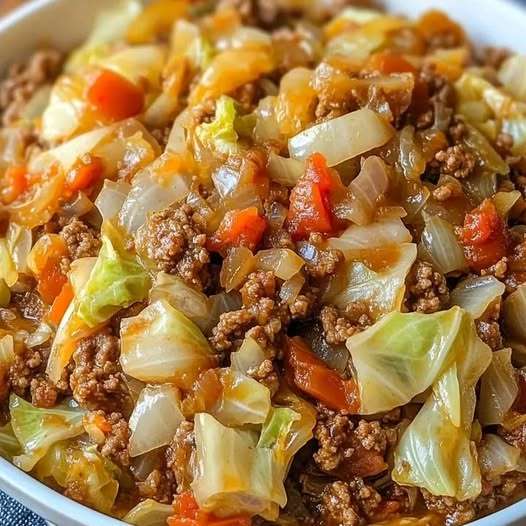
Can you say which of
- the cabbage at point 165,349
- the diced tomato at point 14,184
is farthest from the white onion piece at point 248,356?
the diced tomato at point 14,184

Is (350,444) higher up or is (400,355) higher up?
(400,355)

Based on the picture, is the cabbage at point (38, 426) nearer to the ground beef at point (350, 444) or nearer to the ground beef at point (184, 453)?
the ground beef at point (184, 453)

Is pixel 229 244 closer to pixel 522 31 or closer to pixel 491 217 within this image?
pixel 491 217

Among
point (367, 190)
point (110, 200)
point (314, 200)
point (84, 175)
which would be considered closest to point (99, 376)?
point (110, 200)

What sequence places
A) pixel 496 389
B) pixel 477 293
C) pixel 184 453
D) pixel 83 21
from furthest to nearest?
pixel 83 21, pixel 477 293, pixel 496 389, pixel 184 453

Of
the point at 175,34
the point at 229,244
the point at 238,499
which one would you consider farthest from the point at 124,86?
the point at 238,499

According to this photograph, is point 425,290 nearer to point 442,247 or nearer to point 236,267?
point 442,247
